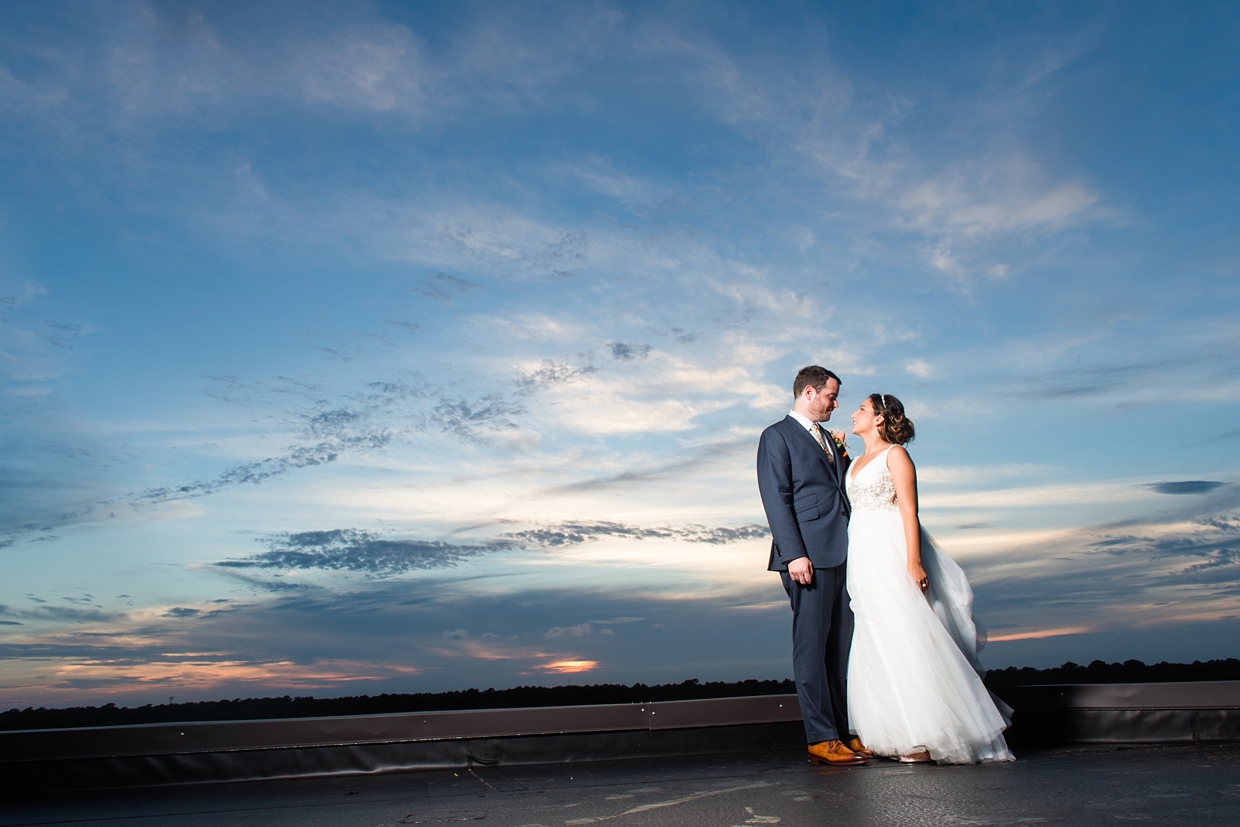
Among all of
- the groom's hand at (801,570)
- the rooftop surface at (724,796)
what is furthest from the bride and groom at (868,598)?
the rooftop surface at (724,796)

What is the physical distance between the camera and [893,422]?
168 inches

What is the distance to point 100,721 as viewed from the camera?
14.6 ft

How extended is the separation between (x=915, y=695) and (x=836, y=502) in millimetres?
1031

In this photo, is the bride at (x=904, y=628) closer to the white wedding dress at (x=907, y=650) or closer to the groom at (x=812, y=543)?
the white wedding dress at (x=907, y=650)

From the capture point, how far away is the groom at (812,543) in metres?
4.02

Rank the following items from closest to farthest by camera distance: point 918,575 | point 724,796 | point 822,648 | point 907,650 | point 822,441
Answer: point 724,796 → point 907,650 → point 918,575 → point 822,648 → point 822,441

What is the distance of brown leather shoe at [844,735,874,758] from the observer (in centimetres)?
385

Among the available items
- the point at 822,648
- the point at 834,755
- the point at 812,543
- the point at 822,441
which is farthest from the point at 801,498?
the point at 834,755

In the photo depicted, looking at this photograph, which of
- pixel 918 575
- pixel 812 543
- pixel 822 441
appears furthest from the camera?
pixel 822 441

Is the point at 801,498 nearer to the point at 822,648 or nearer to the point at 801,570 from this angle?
the point at 801,570

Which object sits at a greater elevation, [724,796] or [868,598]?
[868,598]

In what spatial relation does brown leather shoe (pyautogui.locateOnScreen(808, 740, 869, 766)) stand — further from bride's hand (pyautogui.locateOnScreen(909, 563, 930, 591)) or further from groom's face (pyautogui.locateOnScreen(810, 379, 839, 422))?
groom's face (pyautogui.locateOnScreen(810, 379, 839, 422))

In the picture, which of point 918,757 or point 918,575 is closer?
point 918,757

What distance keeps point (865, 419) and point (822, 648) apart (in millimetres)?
1239
